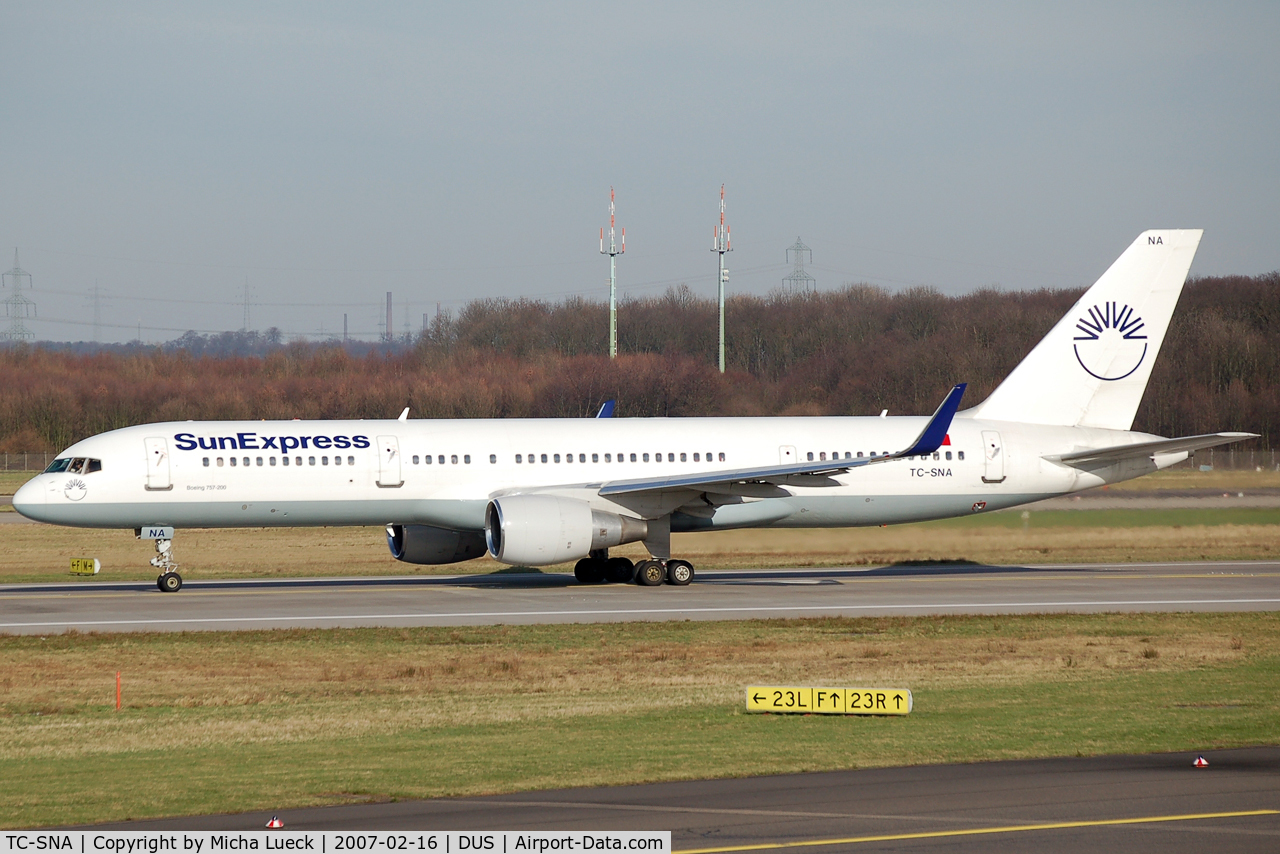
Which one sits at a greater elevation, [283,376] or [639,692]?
[283,376]

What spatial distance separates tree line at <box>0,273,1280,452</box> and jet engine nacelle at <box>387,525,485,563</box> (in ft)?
196

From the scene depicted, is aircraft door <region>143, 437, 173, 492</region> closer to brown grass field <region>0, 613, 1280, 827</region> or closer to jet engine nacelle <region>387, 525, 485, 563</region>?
jet engine nacelle <region>387, 525, 485, 563</region>

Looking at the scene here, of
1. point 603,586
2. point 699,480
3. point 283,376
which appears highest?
point 283,376

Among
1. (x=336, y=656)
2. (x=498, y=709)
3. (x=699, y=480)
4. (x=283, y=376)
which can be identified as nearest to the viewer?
(x=498, y=709)

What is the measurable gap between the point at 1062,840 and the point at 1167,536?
35.7 m

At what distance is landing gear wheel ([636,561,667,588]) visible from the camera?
33344 mm

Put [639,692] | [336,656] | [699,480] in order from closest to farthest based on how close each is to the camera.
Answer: [639,692] → [336,656] → [699,480]

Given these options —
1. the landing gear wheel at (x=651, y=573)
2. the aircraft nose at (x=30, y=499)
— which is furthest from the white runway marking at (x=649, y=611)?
the aircraft nose at (x=30, y=499)

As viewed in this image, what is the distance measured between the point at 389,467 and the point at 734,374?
73.3 metres

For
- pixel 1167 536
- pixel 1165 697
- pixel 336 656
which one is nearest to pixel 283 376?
pixel 1167 536

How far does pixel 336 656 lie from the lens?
73.0 ft

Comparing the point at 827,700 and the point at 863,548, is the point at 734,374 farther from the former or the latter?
the point at 827,700

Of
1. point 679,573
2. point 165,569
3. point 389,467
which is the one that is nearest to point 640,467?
point 679,573

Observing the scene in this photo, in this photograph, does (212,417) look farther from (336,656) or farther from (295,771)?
(295,771)
